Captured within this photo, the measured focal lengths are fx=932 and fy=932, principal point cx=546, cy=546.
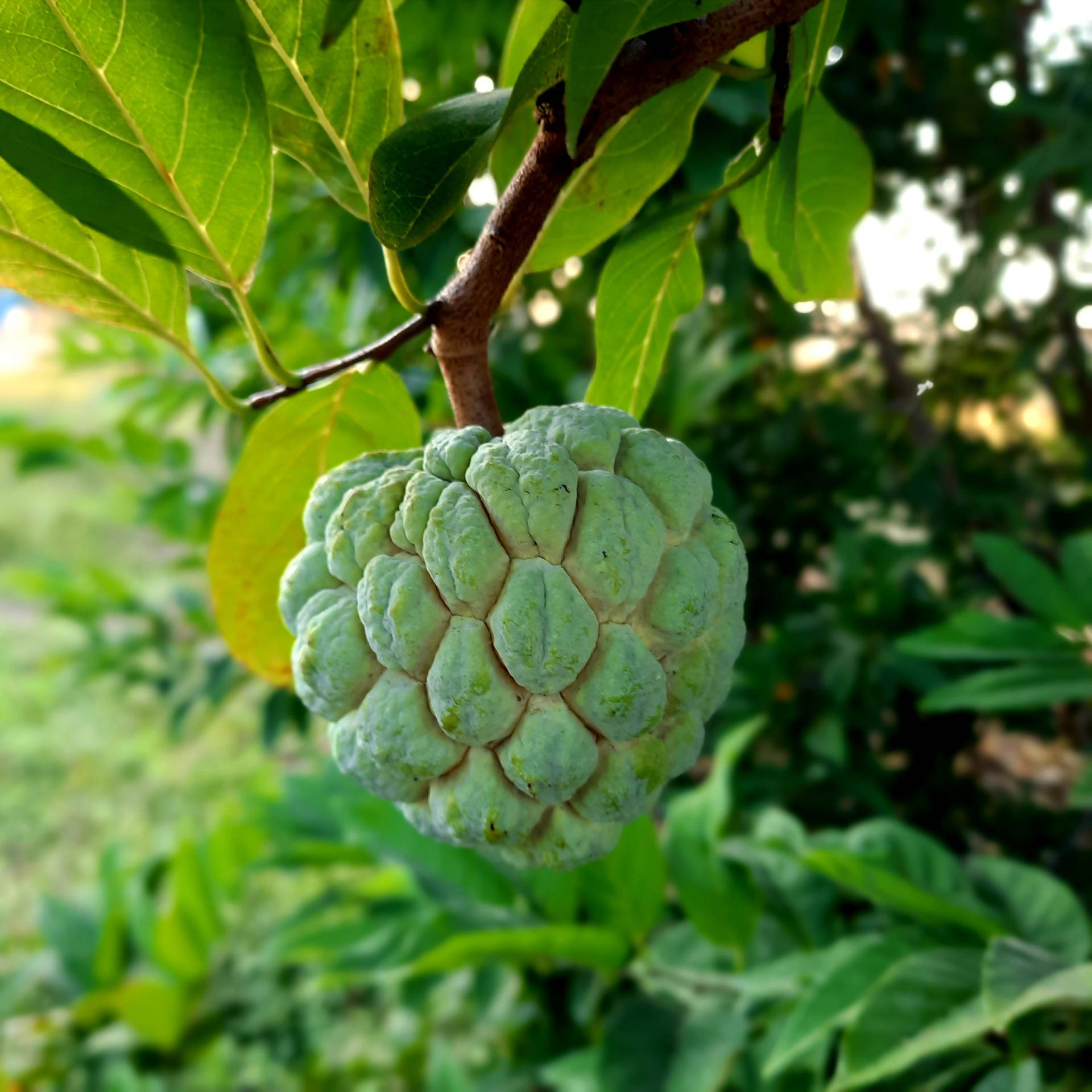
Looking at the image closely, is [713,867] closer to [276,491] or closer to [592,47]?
[276,491]

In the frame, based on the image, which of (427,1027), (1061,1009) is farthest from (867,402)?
(427,1027)

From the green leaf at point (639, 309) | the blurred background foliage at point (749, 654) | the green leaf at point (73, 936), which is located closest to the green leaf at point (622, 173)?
the green leaf at point (639, 309)

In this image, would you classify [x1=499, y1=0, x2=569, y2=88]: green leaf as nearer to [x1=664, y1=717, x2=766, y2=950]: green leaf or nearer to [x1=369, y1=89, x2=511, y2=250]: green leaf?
[x1=369, y1=89, x2=511, y2=250]: green leaf

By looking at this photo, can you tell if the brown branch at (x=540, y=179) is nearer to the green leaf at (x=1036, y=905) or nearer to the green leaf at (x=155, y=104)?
the green leaf at (x=155, y=104)

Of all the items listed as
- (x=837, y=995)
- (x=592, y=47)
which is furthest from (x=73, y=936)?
(x=592, y=47)

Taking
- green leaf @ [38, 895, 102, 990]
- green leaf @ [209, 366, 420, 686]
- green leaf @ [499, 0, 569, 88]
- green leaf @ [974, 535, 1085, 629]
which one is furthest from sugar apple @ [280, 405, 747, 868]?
green leaf @ [38, 895, 102, 990]

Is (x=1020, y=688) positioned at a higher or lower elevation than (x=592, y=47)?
lower
